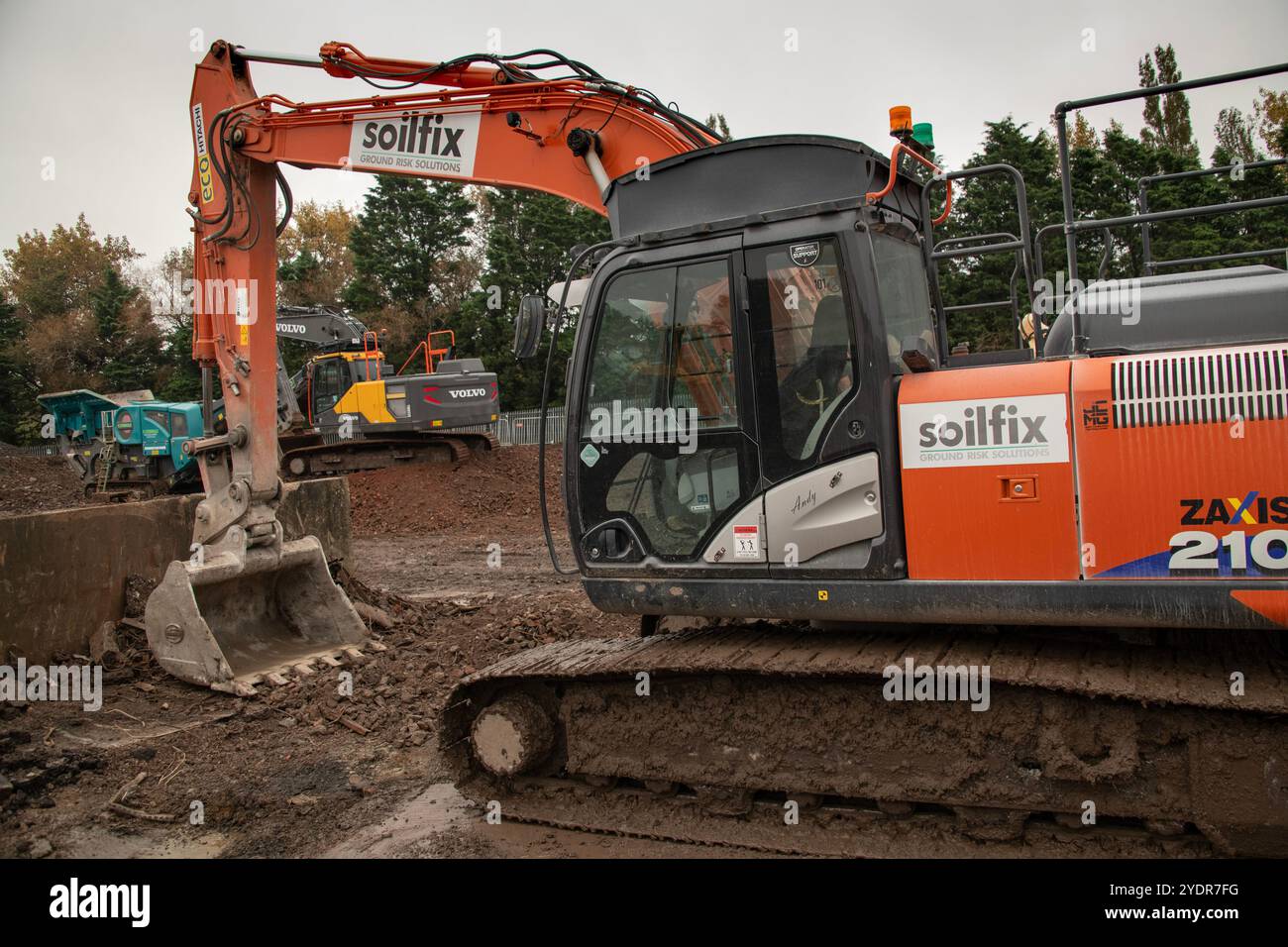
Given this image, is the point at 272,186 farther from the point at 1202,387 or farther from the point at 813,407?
the point at 1202,387

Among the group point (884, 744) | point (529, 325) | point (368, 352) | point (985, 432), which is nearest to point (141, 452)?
point (368, 352)

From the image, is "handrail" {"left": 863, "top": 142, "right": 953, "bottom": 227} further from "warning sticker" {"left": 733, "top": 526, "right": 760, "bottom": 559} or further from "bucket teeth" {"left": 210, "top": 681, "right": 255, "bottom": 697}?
"bucket teeth" {"left": 210, "top": 681, "right": 255, "bottom": 697}

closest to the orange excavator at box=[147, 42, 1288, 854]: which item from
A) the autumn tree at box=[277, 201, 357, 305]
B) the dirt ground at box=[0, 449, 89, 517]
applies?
the dirt ground at box=[0, 449, 89, 517]

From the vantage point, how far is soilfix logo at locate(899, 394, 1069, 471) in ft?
11.9

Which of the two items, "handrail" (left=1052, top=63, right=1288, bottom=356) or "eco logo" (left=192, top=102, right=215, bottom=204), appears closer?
"handrail" (left=1052, top=63, right=1288, bottom=356)

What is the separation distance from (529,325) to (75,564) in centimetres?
400

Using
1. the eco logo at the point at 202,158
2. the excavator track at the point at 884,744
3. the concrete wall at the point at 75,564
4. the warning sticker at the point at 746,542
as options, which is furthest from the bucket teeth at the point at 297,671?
the warning sticker at the point at 746,542

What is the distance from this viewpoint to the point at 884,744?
404 cm

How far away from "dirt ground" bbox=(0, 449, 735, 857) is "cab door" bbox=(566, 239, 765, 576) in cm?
132

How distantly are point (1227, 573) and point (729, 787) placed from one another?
215cm

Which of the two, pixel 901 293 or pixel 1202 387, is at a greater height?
pixel 901 293
